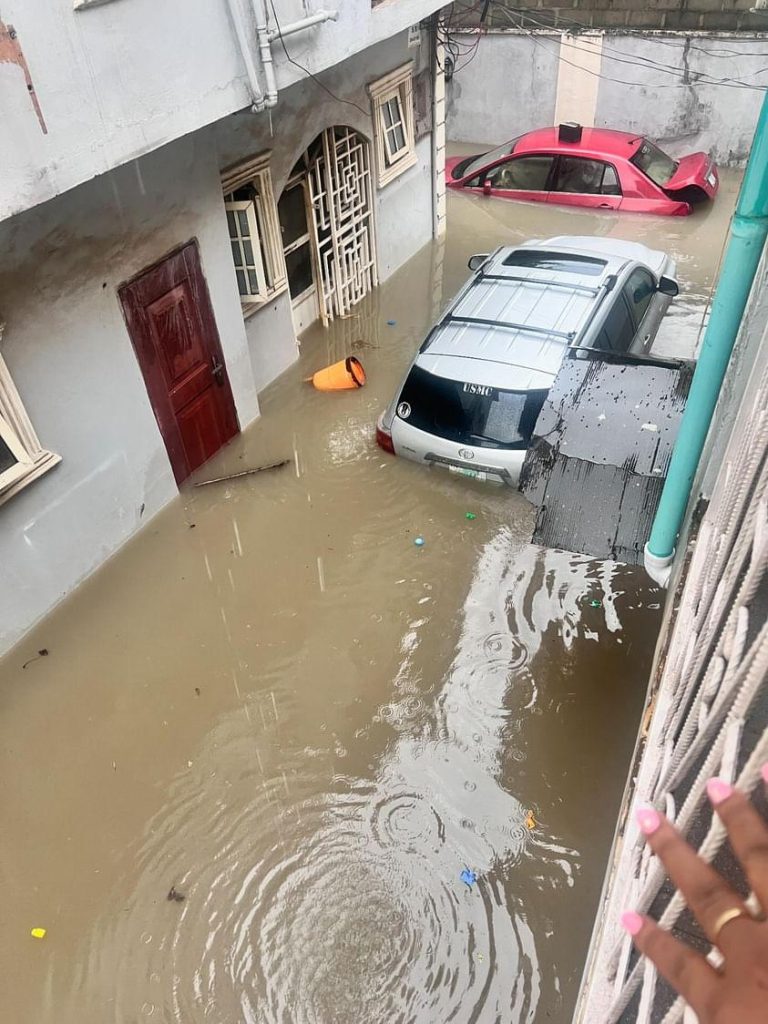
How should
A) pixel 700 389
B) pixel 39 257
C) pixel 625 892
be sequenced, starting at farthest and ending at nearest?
pixel 39 257 → pixel 700 389 → pixel 625 892

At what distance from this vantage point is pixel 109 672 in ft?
17.0

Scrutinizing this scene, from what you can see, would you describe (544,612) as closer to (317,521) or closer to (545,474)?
(545,474)

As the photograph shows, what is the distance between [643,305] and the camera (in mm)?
7004

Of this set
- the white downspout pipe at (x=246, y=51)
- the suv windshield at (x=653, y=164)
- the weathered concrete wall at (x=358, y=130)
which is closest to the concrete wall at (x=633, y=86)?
the suv windshield at (x=653, y=164)

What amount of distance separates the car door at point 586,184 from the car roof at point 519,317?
13.9 feet

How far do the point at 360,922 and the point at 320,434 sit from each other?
4.58 metres

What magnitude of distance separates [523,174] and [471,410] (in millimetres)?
7170

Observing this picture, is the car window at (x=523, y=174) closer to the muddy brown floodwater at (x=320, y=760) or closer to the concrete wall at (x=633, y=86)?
the concrete wall at (x=633, y=86)

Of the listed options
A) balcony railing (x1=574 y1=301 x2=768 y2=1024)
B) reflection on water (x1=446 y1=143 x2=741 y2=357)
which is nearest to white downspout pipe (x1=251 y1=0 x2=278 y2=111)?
balcony railing (x1=574 y1=301 x2=768 y2=1024)

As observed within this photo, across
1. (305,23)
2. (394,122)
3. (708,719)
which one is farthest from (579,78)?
(708,719)

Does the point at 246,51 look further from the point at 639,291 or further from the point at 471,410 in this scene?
the point at 639,291

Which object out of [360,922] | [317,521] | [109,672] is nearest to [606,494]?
[360,922]

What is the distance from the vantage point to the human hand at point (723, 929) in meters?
0.91

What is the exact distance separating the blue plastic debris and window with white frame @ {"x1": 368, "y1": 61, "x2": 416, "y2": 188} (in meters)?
8.05
